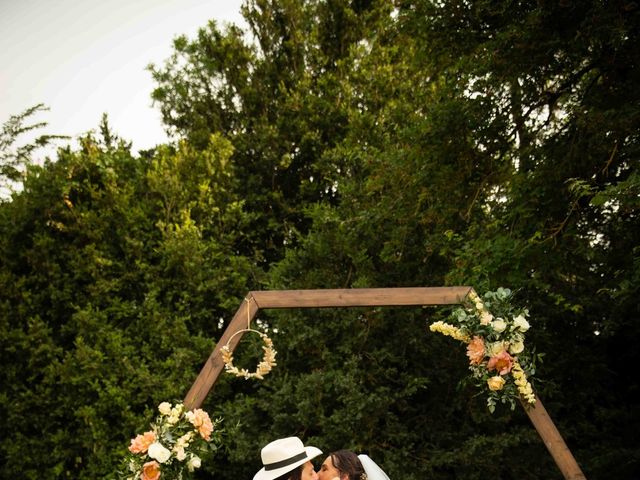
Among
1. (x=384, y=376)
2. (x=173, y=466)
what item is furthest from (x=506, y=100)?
(x=173, y=466)

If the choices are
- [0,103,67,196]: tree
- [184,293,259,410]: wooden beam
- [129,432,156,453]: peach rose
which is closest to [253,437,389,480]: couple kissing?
[184,293,259,410]: wooden beam

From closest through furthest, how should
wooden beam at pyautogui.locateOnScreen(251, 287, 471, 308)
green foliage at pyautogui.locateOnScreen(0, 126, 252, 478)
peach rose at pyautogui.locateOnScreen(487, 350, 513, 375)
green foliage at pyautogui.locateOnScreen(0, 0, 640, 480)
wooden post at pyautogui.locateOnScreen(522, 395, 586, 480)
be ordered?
wooden post at pyautogui.locateOnScreen(522, 395, 586, 480), peach rose at pyautogui.locateOnScreen(487, 350, 513, 375), wooden beam at pyautogui.locateOnScreen(251, 287, 471, 308), green foliage at pyautogui.locateOnScreen(0, 0, 640, 480), green foliage at pyautogui.locateOnScreen(0, 126, 252, 478)

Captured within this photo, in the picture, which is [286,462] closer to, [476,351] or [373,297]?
[373,297]

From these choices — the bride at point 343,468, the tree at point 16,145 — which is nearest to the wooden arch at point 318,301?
the bride at point 343,468

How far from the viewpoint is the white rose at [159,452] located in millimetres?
4205

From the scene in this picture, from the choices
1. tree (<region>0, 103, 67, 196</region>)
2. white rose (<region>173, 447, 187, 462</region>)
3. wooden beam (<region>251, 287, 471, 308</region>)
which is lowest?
white rose (<region>173, 447, 187, 462</region>)

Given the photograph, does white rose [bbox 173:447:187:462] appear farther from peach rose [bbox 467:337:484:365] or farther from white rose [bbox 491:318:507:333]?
white rose [bbox 491:318:507:333]

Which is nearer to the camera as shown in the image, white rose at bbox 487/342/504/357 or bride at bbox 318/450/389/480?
bride at bbox 318/450/389/480

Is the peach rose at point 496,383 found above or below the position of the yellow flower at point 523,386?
above

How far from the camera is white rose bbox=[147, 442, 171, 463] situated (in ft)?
13.8

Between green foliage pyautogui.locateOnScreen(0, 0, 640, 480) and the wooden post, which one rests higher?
green foliage pyautogui.locateOnScreen(0, 0, 640, 480)

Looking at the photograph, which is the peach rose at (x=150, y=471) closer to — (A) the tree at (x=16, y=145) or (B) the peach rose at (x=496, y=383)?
(B) the peach rose at (x=496, y=383)

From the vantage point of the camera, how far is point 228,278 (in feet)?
34.1

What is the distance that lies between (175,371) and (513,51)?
6182mm
